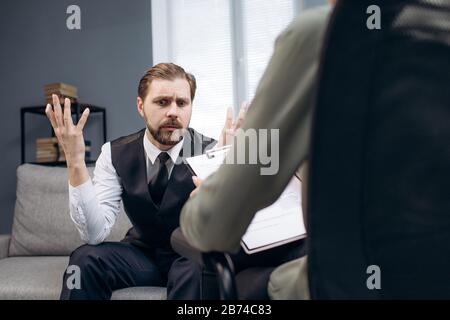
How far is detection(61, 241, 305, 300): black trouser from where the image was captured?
2.36 feet

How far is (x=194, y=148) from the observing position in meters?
1.39

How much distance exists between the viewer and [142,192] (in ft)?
4.03

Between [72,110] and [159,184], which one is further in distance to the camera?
[72,110]

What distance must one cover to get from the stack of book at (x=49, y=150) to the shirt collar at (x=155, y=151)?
140cm

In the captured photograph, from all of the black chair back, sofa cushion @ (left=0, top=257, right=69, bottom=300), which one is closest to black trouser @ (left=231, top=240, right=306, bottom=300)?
the black chair back

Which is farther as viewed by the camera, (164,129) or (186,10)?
(186,10)

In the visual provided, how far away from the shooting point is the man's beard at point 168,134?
4.34ft

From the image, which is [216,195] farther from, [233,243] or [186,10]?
[186,10]

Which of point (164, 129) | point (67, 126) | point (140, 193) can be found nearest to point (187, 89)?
point (164, 129)

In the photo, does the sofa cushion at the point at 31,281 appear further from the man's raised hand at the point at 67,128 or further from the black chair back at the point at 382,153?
the black chair back at the point at 382,153

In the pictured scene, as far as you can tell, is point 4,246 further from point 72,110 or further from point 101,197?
point 72,110

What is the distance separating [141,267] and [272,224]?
62 cm

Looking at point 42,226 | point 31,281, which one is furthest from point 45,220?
point 31,281

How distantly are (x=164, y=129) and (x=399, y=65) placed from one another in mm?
1001
